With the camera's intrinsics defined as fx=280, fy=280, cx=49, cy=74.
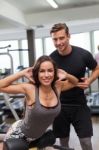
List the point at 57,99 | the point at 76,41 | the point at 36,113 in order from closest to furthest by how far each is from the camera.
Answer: the point at 36,113 < the point at 57,99 < the point at 76,41

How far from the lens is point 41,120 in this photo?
201 centimetres

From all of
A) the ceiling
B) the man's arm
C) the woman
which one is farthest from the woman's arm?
the ceiling

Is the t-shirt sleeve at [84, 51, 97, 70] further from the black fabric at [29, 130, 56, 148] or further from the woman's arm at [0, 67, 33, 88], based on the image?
the black fabric at [29, 130, 56, 148]

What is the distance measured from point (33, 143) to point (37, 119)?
171 mm

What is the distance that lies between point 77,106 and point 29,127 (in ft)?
2.11

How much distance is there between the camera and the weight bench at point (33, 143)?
1.80 metres

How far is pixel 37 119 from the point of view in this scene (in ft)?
6.55

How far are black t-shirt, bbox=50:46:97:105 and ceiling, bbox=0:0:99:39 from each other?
3.36 m

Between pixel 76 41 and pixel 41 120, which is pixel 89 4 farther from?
pixel 41 120

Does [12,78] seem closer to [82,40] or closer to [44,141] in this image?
[44,141]

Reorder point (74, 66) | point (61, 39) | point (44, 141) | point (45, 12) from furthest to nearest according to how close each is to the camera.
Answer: point (45, 12) < point (74, 66) < point (61, 39) < point (44, 141)

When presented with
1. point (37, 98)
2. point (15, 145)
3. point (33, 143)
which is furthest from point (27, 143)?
point (37, 98)

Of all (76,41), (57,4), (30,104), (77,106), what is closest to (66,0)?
(57,4)

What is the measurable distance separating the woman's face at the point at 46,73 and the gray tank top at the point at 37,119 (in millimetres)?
111
